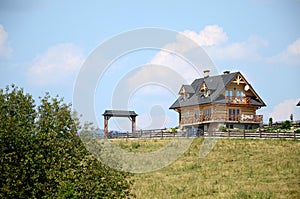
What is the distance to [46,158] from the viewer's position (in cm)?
1866

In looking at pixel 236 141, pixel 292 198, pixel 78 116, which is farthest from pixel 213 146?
pixel 78 116

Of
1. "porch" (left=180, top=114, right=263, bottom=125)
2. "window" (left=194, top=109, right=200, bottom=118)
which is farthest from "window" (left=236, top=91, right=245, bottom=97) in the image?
"window" (left=194, top=109, right=200, bottom=118)

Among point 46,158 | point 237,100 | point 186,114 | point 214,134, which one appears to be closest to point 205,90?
point 237,100

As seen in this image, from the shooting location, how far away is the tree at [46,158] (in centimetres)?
1773

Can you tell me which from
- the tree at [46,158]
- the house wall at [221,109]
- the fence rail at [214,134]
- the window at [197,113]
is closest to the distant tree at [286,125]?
the house wall at [221,109]

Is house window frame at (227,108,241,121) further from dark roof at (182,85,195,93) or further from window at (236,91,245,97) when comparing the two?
dark roof at (182,85,195,93)

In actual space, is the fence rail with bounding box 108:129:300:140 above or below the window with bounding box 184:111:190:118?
below

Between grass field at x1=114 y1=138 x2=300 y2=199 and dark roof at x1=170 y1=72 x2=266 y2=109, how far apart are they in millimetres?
15618

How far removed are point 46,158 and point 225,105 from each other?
3950 cm

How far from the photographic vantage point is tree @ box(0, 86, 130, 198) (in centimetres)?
1773

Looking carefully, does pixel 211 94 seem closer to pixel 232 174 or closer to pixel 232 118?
pixel 232 118

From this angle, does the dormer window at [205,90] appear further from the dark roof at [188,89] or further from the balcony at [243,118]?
the balcony at [243,118]

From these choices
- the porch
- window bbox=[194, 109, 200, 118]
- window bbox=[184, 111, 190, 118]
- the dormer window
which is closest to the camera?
the porch

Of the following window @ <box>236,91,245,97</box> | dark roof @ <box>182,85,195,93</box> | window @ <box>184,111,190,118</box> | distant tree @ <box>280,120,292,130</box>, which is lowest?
distant tree @ <box>280,120,292,130</box>
